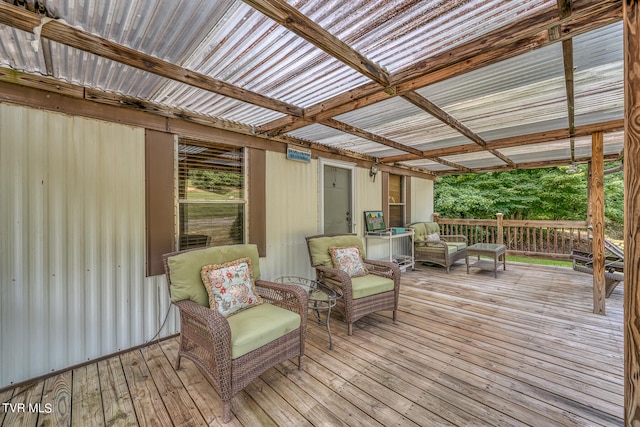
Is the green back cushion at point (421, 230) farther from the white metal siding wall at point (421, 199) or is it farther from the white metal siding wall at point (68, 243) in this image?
the white metal siding wall at point (68, 243)

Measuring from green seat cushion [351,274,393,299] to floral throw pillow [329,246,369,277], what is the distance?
109 millimetres

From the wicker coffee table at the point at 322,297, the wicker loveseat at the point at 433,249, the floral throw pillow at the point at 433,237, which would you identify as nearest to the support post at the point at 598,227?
the wicker loveseat at the point at 433,249

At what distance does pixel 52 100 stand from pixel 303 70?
2142mm

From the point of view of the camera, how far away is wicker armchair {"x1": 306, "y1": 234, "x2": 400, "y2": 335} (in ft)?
9.66

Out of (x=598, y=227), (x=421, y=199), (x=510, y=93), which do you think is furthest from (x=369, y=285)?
(x=421, y=199)

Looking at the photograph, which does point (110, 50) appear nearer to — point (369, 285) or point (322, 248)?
point (322, 248)

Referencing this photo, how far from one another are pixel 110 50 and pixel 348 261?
298 cm

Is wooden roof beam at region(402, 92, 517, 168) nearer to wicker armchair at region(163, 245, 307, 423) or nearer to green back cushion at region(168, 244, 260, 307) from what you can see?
wicker armchair at region(163, 245, 307, 423)

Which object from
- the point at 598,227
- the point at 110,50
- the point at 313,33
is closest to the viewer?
the point at 313,33

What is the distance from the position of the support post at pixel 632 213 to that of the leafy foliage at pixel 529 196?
9.31 meters

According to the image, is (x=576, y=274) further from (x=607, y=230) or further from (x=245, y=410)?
(x=245, y=410)

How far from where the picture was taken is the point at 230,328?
1888mm

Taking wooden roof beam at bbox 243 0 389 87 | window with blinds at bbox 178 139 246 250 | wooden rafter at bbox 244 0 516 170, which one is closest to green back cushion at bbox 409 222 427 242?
wooden rafter at bbox 244 0 516 170

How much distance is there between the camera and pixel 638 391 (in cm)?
109
